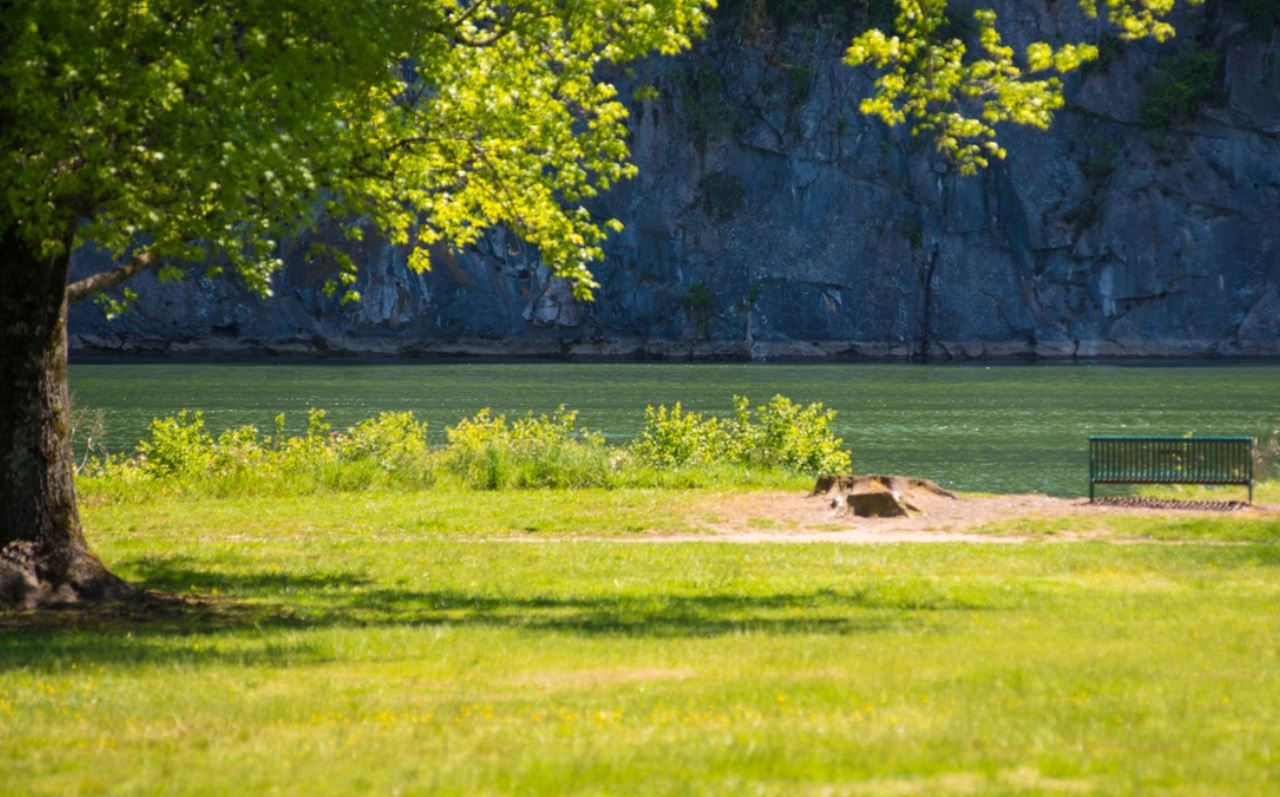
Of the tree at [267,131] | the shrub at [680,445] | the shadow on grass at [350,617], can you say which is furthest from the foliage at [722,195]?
the shadow on grass at [350,617]

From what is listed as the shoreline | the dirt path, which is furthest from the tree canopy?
the shoreline

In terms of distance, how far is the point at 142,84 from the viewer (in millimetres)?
12297

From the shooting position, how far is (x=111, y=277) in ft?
51.7

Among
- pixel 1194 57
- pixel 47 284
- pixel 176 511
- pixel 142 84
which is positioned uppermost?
pixel 1194 57

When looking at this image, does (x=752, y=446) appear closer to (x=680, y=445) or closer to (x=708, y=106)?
(x=680, y=445)

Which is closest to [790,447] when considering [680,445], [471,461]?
[680,445]

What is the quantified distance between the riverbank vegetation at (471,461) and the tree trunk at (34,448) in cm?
1107

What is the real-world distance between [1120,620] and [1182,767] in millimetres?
5533

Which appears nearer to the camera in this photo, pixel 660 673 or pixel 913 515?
pixel 660 673

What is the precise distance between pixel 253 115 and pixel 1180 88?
122 m

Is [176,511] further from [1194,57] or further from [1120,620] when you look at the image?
[1194,57]

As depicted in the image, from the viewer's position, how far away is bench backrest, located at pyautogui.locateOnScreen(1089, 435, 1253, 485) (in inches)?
960

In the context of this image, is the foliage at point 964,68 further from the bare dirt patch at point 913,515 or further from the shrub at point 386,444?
the shrub at point 386,444

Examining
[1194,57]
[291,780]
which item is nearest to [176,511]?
[291,780]
